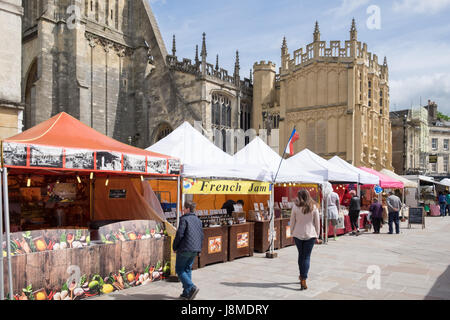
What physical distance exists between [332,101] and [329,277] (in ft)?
73.1

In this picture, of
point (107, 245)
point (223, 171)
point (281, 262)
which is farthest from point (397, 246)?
point (107, 245)

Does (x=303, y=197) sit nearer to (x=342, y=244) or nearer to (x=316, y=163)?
(x=342, y=244)

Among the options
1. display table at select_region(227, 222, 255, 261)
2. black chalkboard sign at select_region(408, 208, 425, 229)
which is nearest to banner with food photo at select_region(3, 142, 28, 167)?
display table at select_region(227, 222, 255, 261)

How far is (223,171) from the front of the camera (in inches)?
310

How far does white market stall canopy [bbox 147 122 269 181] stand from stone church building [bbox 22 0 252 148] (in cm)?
1464

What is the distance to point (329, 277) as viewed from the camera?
675 cm

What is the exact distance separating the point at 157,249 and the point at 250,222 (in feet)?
9.87

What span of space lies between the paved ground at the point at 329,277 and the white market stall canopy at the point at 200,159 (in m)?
1.90

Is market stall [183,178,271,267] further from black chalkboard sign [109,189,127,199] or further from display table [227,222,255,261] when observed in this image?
black chalkboard sign [109,189,127,199]

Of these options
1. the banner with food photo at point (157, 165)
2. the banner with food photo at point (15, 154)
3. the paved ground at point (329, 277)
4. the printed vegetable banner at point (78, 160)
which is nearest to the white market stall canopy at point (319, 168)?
the paved ground at point (329, 277)

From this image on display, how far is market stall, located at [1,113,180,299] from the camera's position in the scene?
4730 millimetres

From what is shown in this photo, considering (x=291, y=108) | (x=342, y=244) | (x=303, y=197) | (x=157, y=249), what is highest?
(x=291, y=108)

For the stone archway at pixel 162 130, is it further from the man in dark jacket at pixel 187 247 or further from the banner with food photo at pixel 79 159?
the man in dark jacket at pixel 187 247
